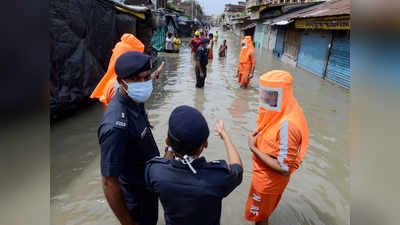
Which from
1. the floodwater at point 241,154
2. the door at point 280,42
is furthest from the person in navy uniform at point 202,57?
the door at point 280,42

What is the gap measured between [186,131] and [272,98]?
1.11m

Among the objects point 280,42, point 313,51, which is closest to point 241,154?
point 313,51

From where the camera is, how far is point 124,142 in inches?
66.4

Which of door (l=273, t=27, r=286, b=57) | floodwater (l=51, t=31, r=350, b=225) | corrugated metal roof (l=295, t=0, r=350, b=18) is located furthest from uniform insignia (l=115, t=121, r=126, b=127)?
door (l=273, t=27, r=286, b=57)

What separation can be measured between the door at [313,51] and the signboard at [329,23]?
2.07 feet

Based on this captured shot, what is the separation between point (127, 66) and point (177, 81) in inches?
330

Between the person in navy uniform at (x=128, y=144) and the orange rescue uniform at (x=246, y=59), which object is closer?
the person in navy uniform at (x=128, y=144)

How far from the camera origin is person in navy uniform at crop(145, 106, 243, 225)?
140 cm

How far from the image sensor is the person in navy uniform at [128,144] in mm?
1635

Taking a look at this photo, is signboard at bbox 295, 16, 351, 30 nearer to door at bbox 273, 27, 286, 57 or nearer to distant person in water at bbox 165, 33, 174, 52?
door at bbox 273, 27, 286, 57

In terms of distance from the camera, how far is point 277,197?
7.68ft

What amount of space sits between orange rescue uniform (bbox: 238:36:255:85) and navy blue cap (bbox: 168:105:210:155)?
7.20 m

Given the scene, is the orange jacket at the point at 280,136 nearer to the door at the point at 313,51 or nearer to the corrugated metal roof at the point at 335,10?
the corrugated metal roof at the point at 335,10
